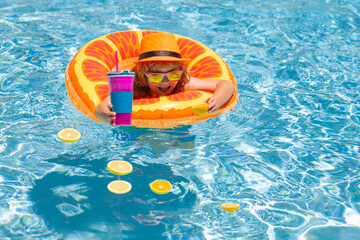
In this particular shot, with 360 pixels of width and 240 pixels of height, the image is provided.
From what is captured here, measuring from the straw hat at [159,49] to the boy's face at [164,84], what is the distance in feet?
0.29

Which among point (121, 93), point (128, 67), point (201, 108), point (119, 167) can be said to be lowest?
point (119, 167)

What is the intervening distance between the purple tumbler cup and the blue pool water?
0.51 metres

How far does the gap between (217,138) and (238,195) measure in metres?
0.84

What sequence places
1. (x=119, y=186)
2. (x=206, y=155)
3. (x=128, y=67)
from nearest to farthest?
(x=119, y=186), (x=206, y=155), (x=128, y=67)

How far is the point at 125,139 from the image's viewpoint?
3.92 m

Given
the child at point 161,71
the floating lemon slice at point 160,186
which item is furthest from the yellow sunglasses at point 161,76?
the floating lemon slice at point 160,186

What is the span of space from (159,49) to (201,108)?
645mm

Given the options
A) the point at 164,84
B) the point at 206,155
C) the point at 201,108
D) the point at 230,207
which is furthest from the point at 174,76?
the point at 230,207

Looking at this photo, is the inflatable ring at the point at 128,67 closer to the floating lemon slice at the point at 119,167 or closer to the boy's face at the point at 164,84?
the boy's face at the point at 164,84

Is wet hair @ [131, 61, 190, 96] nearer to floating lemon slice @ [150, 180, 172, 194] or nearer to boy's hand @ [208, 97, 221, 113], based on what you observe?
boy's hand @ [208, 97, 221, 113]

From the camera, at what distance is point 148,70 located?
386 centimetres

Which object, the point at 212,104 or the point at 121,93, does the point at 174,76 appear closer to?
the point at 212,104

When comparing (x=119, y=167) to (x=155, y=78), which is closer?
(x=119, y=167)

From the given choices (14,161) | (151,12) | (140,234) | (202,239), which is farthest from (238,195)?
(151,12)
